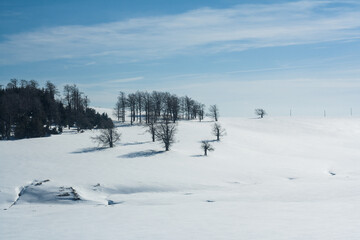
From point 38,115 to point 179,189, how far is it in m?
42.2

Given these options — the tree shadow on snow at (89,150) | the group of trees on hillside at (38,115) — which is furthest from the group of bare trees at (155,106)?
the tree shadow on snow at (89,150)

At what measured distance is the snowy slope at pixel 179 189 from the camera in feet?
52.2

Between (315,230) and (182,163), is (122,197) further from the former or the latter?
(315,230)

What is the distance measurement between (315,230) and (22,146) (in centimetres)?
4404

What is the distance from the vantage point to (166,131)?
44.7 meters

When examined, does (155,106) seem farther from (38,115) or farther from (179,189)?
(179,189)

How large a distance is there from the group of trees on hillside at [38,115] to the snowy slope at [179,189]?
5.64 m

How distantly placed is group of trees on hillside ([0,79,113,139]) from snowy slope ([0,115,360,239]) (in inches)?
222

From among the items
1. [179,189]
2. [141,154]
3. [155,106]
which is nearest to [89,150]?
[141,154]

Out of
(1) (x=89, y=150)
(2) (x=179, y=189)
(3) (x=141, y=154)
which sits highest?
(1) (x=89, y=150)

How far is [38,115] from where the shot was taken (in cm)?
5953

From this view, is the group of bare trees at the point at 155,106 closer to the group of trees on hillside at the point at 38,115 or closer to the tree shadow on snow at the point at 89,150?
the group of trees on hillside at the point at 38,115

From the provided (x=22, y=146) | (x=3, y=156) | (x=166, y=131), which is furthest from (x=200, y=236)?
(x=22, y=146)

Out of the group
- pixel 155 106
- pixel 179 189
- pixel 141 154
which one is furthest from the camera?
pixel 155 106
